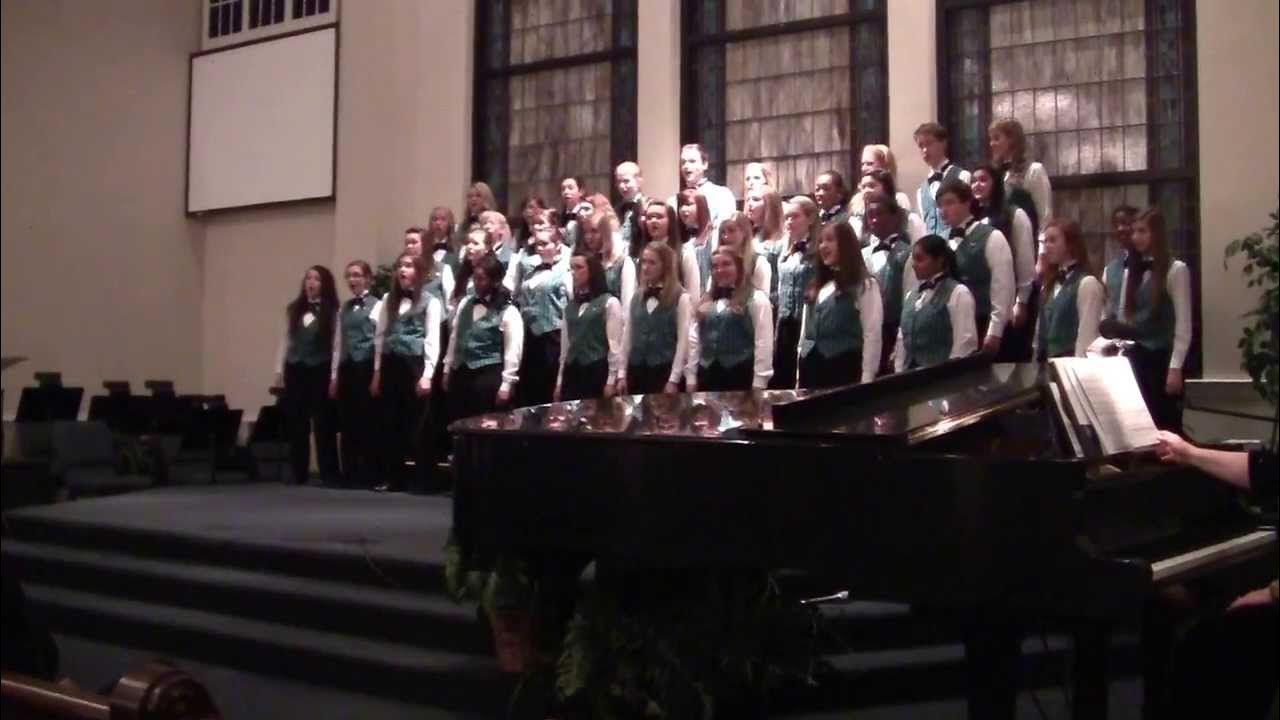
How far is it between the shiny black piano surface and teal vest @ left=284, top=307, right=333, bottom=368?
4.09 m

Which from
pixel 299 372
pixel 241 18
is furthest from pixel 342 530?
pixel 241 18

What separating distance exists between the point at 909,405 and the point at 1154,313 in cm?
287

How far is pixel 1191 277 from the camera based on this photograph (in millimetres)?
5188

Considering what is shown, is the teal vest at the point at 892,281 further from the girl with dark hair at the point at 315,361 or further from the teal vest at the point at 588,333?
the girl with dark hair at the point at 315,361

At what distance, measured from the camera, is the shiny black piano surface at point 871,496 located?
207 centimetres

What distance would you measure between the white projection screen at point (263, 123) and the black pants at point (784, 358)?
6.71 feet

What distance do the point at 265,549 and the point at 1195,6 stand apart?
4633 millimetres

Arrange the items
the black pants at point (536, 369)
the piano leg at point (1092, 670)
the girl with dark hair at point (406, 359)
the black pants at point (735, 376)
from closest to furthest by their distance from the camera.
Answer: the piano leg at point (1092, 670), the black pants at point (735, 376), the black pants at point (536, 369), the girl with dark hair at point (406, 359)

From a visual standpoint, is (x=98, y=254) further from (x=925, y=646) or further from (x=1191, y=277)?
(x=1191, y=277)

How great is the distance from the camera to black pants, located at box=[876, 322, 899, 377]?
5605 mm

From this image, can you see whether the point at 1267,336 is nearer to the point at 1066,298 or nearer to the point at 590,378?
the point at 1066,298

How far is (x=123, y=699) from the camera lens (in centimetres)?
109

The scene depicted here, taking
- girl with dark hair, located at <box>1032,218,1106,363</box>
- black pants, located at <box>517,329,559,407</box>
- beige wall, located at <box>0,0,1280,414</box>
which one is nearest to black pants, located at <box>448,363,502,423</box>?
black pants, located at <box>517,329,559,407</box>

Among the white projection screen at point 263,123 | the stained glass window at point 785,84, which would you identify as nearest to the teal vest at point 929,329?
the stained glass window at point 785,84
